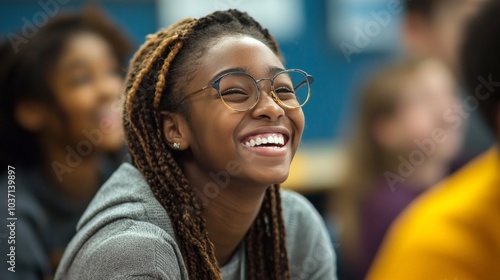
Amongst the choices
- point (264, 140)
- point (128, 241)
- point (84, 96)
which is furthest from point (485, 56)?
point (84, 96)

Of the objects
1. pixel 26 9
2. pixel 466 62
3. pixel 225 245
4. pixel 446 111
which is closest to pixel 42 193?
pixel 225 245

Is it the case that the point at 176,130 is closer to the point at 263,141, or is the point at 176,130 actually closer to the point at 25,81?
the point at 263,141

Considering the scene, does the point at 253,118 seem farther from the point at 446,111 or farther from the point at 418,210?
the point at 446,111

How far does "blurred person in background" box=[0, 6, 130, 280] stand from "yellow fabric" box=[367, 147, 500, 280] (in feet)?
3.39

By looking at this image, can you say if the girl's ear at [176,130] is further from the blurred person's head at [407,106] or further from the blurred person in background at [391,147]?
the blurred person's head at [407,106]

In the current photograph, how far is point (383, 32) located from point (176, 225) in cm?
361

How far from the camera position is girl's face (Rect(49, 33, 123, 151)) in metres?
2.42

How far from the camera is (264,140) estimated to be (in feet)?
4.83

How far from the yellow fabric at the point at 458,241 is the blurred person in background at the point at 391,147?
38.8 inches

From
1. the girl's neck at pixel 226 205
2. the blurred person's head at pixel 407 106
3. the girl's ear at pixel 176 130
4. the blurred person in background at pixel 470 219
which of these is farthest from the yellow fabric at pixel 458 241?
the blurred person's head at pixel 407 106

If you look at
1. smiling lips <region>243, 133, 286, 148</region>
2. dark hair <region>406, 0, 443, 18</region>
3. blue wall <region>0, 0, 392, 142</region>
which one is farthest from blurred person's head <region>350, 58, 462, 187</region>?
A: blue wall <region>0, 0, 392, 142</region>

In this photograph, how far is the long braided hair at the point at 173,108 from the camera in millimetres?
1511

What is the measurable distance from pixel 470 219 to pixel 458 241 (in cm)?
6

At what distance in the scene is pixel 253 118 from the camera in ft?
4.85
